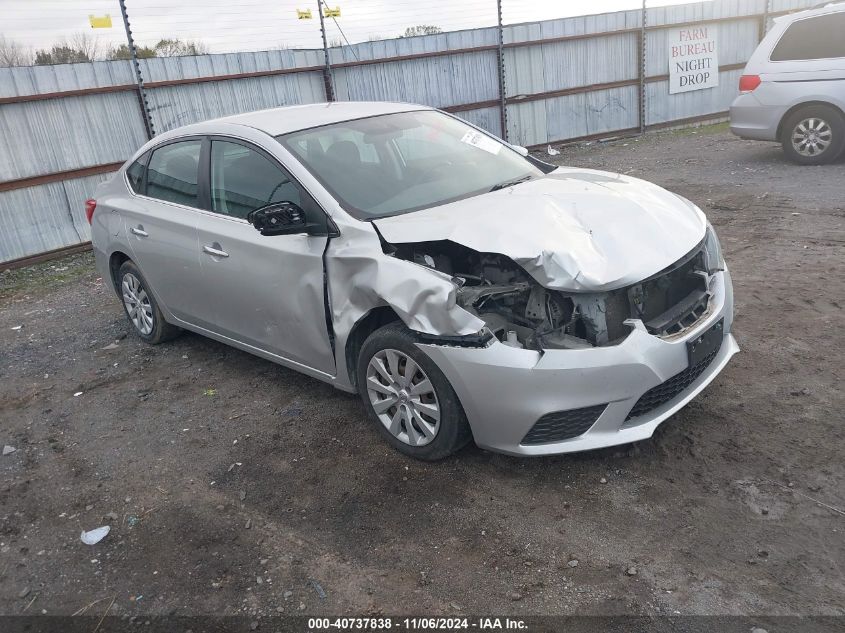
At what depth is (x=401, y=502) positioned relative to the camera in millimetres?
3410

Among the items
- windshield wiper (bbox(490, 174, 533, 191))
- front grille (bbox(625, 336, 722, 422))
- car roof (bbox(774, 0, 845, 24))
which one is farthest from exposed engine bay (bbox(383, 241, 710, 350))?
car roof (bbox(774, 0, 845, 24))

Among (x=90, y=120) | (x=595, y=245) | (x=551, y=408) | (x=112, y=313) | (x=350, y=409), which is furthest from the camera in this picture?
(x=90, y=120)

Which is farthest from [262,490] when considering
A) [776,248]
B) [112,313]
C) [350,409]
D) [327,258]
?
[776,248]

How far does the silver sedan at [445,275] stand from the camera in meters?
3.23

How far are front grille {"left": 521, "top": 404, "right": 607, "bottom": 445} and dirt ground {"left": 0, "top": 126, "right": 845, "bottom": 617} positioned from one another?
0.89ft

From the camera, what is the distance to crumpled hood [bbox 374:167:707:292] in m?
3.24

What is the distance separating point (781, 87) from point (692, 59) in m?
6.09

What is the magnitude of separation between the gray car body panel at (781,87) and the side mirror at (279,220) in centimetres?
793

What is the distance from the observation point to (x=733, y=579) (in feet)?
8.82

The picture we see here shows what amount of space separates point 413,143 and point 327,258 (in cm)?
117

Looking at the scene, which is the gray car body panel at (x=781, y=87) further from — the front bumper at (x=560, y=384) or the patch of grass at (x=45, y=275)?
the patch of grass at (x=45, y=275)

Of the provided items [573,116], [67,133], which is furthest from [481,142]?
[573,116]

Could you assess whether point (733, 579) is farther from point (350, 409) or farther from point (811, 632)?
point (350, 409)

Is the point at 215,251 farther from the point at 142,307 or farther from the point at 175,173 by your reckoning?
the point at 142,307
